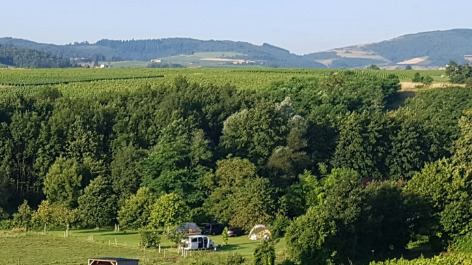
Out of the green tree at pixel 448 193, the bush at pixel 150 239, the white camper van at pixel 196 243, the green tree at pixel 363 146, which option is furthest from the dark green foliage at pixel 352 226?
the green tree at pixel 363 146

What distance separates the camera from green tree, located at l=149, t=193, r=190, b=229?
48594 millimetres

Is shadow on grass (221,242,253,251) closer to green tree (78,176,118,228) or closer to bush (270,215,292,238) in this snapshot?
bush (270,215,292,238)

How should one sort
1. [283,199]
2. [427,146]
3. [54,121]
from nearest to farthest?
[283,199] → [54,121] → [427,146]

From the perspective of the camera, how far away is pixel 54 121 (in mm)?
60438

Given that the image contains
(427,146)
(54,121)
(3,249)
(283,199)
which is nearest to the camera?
(3,249)

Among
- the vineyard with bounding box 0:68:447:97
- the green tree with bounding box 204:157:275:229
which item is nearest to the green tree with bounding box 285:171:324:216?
the green tree with bounding box 204:157:275:229

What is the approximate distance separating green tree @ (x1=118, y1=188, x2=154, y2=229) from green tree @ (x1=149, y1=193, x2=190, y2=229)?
2.40 ft

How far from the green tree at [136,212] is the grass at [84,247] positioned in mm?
656

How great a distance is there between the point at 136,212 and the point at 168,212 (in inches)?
108

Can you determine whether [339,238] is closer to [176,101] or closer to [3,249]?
[3,249]

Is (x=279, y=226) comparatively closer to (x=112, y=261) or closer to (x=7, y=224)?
(x=112, y=261)

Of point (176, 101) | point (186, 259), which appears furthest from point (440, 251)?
point (176, 101)

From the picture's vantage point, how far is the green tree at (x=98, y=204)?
51531 mm

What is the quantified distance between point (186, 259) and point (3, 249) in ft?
36.1
